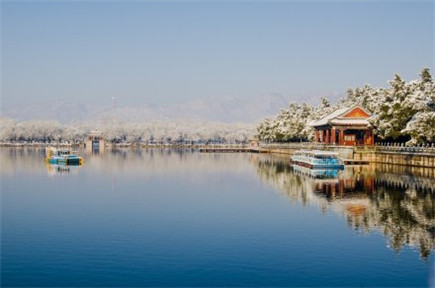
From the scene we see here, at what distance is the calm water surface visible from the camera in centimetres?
2636

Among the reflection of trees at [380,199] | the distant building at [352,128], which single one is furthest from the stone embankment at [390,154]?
the reflection of trees at [380,199]

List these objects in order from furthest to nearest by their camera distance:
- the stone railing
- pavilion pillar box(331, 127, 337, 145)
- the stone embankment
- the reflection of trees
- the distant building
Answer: pavilion pillar box(331, 127, 337, 145) → the distant building → the stone embankment → the stone railing → the reflection of trees

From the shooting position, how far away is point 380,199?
52.0 m

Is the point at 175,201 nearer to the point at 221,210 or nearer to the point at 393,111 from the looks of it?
the point at 221,210

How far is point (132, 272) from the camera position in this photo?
2666 centimetres

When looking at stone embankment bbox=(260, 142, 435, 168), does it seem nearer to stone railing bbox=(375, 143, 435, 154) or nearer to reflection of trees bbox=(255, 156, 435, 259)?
stone railing bbox=(375, 143, 435, 154)

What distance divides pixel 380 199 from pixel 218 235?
22.1m

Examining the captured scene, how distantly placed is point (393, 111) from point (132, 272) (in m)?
80.9

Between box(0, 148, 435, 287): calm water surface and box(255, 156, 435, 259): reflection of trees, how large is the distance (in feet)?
0.31

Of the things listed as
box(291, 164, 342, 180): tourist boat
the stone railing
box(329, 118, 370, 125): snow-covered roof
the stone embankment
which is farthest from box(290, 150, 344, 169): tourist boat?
box(329, 118, 370, 125): snow-covered roof

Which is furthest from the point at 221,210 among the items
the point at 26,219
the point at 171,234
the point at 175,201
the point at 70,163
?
the point at 70,163

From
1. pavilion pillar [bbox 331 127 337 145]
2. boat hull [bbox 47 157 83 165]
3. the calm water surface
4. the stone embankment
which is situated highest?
pavilion pillar [bbox 331 127 337 145]

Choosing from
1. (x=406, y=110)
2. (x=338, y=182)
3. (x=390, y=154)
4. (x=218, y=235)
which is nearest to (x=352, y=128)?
(x=390, y=154)

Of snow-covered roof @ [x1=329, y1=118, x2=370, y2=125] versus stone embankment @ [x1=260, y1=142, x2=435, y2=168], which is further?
snow-covered roof @ [x1=329, y1=118, x2=370, y2=125]
